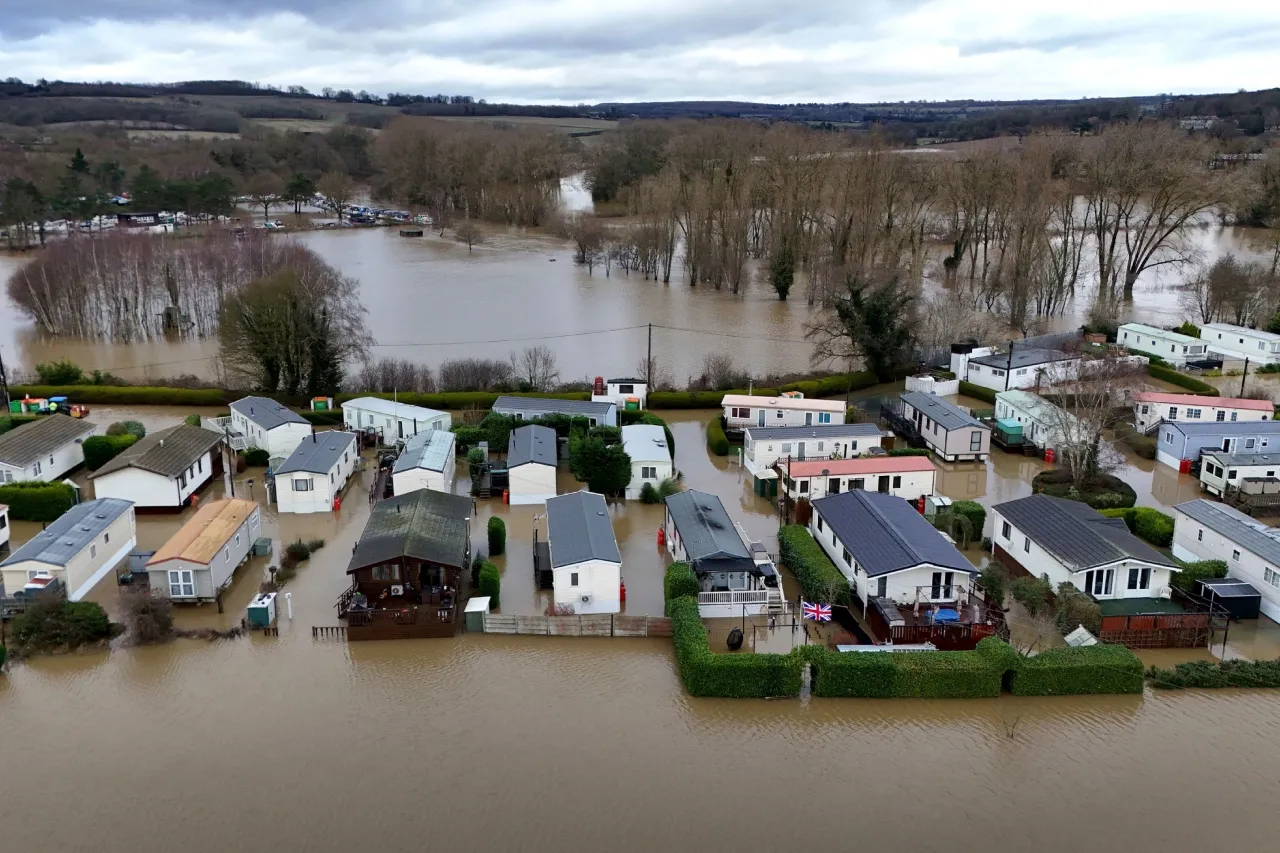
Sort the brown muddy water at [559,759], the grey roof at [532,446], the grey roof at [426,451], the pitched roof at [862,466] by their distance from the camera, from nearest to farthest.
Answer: the brown muddy water at [559,759], the grey roof at [426,451], the pitched roof at [862,466], the grey roof at [532,446]

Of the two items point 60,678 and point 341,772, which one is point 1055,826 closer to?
point 341,772

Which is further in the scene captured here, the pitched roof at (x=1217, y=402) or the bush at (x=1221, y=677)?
the pitched roof at (x=1217, y=402)

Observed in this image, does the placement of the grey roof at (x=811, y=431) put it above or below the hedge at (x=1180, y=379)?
above

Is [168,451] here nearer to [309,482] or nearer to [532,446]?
[309,482]

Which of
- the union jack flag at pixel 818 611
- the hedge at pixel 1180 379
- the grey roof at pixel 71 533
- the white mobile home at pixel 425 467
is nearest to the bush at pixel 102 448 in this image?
the grey roof at pixel 71 533

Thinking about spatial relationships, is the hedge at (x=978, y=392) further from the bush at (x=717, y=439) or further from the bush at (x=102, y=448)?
the bush at (x=102, y=448)

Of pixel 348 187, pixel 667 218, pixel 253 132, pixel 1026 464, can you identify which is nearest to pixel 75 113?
pixel 253 132

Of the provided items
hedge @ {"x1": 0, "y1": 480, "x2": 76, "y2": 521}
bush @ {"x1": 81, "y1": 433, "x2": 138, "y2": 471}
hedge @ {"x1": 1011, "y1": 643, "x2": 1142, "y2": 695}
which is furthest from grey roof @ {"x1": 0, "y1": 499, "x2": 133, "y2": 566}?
hedge @ {"x1": 1011, "y1": 643, "x2": 1142, "y2": 695}
